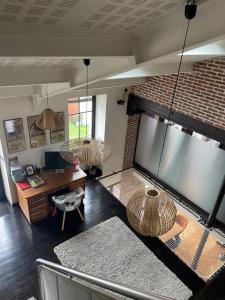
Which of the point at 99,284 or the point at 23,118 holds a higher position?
the point at 99,284

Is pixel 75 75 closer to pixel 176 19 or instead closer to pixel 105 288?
pixel 176 19

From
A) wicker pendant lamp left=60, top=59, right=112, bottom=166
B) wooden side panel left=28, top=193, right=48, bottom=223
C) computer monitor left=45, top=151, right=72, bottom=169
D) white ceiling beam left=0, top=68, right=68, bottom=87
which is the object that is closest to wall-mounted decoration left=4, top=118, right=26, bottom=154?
computer monitor left=45, top=151, right=72, bottom=169

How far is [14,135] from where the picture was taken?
496cm

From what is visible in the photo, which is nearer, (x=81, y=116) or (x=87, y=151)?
(x=87, y=151)

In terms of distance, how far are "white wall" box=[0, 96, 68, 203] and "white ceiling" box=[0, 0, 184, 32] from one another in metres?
3.39

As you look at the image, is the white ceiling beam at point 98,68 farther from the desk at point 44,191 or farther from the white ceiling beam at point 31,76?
the desk at point 44,191

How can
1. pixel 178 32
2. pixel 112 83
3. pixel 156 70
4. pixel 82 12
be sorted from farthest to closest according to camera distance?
pixel 112 83
pixel 156 70
pixel 178 32
pixel 82 12

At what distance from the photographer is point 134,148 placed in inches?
279

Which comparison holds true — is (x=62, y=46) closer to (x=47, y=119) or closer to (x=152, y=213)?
(x=152, y=213)

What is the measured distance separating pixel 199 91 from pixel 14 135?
3847mm

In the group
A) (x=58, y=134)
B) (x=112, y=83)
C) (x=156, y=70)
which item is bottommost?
(x=58, y=134)

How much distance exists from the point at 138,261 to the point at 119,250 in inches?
16.8

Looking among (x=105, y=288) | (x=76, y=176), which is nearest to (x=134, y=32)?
(x=105, y=288)

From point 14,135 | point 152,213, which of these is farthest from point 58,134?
point 152,213
